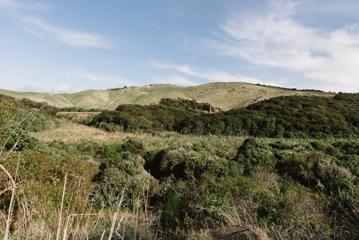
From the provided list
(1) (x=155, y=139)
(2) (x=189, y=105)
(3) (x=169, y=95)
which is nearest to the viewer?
(1) (x=155, y=139)

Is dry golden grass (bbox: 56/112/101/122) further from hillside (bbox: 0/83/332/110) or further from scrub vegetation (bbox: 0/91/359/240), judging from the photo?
hillside (bbox: 0/83/332/110)

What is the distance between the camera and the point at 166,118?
4569cm

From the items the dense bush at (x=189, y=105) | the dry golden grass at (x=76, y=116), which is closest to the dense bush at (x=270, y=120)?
the dry golden grass at (x=76, y=116)

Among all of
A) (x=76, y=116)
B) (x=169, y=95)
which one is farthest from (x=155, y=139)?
(x=169, y=95)

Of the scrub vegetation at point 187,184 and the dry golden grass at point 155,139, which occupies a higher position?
the scrub vegetation at point 187,184

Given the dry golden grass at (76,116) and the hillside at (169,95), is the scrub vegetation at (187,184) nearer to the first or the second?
the dry golden grass at (76,116)

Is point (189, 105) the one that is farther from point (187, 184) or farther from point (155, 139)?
point (187, 184)

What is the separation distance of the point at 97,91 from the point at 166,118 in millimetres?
50673

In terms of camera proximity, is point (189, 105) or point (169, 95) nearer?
point (189, 105)

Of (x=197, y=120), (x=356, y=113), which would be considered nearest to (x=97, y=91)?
(x=197, y=120)

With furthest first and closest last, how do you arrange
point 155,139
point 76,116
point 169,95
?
point 169,95, point 76,116, point 155,139

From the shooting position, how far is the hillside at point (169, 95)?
7256 centimetres

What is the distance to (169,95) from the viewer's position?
80812mm

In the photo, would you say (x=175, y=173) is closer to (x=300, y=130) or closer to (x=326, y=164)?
(x=326, y=164)
